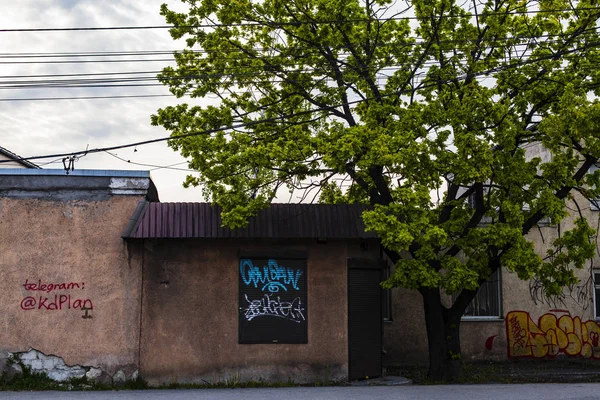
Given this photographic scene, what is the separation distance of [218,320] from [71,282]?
10.5 feet

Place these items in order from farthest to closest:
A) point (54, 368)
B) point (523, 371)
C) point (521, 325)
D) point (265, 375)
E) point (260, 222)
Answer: point (521, 325) < point (523, 371) < point (260, 222) < point (265, 375) < point (54, 368)

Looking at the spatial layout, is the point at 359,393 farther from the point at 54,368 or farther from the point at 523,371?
the point at 54,368

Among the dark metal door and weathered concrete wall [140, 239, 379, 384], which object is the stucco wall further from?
the dark metal door

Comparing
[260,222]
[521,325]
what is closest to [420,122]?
[260,222]

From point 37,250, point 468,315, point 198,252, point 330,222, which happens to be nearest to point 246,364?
point 198,252

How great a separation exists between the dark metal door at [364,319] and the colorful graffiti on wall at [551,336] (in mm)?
5333

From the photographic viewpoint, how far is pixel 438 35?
1535 centimetres

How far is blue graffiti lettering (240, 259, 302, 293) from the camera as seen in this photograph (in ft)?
48.8

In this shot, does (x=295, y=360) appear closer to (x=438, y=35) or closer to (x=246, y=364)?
(x=246, y=364)

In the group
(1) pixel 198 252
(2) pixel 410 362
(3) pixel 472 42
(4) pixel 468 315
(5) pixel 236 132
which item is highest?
(3) pixel 472 42

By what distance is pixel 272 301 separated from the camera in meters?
14.9

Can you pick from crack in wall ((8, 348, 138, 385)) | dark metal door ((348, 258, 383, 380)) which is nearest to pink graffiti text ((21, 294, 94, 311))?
crack in wall ((8, 348, 138, 385))

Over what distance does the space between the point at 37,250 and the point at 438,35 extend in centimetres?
994

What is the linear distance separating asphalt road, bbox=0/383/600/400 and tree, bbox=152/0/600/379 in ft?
5.33
